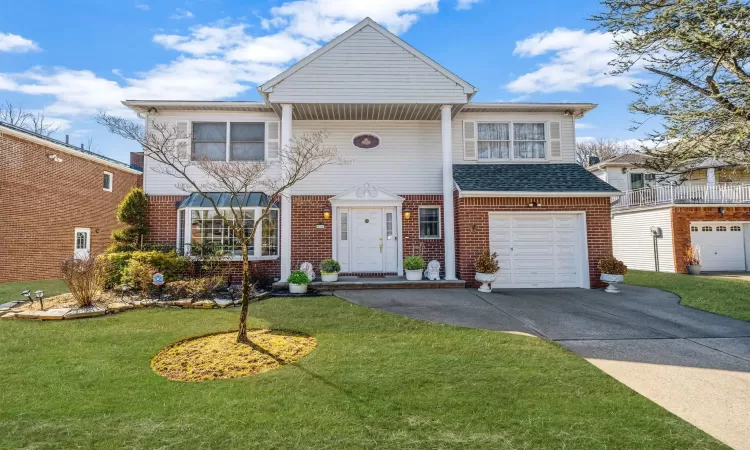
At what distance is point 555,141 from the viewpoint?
495 inches

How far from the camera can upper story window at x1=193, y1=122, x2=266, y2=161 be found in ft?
39.2

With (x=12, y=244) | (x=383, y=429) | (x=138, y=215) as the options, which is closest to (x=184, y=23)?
(x=138, y=215)

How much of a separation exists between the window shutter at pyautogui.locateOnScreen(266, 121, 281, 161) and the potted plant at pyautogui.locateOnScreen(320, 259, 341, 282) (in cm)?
401

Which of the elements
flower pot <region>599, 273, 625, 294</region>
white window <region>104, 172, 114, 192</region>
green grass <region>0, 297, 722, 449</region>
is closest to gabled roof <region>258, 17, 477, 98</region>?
flower pot <region>599, 273, 625, 294</region>

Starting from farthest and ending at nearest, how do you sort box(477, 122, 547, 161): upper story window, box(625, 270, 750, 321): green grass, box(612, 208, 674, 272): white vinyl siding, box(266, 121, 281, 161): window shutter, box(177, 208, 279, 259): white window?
box(612, 208, 674, 272): white vinyl siding < box(477, 122, 547, 161): upper story window < box(266, 121, 281, 161): window shutter < box(177, 208, 279, 259): white window < box(625, 270, 750, 321): green grass

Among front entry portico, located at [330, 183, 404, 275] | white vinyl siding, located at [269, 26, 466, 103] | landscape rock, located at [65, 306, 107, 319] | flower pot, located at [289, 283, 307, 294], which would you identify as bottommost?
landscape rock, located at [65, 306, 107, 319]

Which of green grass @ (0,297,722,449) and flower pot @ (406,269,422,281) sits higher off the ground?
flower pot @ (406,269,422,281)

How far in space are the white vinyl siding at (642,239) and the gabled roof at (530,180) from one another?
31.2 feet

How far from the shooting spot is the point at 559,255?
11305 mm

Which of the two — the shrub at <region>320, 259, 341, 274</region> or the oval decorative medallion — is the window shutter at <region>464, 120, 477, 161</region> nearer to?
the oval decorative medallion

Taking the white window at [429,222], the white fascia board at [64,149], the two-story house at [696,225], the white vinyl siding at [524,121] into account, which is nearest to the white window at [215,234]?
the white window at [429,222]

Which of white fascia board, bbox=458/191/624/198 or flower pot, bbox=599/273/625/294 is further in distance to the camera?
white fascia board, bbox=458/191/624/198

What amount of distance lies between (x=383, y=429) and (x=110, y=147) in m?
25.0

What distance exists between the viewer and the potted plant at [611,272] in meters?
10.4
